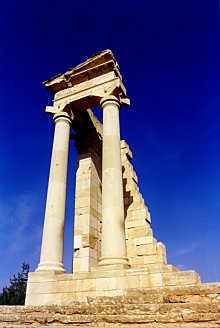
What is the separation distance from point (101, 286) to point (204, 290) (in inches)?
192

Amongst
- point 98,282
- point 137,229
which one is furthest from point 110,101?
point 98,282

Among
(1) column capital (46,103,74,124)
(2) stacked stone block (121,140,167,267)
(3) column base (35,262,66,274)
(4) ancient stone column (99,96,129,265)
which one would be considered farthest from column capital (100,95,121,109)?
(3) column base (35,262,66,274)

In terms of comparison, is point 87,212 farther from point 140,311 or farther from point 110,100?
point 140,311

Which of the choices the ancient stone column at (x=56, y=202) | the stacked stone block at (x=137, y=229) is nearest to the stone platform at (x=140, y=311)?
the ancient stone column at (x=56, y=202)

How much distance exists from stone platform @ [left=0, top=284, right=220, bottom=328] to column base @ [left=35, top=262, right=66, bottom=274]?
11.8 feet

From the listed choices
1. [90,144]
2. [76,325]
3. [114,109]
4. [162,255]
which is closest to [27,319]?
[76,325]

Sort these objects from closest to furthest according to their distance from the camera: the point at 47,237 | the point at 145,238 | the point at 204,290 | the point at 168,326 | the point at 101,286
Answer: the point at 168,326 → the point at 204,290 → the point at 101,286 → the point at 47,237 → the point at 145,238

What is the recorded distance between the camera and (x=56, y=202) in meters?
14.8

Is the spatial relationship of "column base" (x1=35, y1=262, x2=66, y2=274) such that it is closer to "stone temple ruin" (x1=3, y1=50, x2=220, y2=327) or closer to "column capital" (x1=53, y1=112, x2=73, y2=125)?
"stone temple ruin" (x1=3, y1=50, x2=220, y2=327)

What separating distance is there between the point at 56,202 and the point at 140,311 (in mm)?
8706

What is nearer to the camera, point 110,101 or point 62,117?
point 110,101

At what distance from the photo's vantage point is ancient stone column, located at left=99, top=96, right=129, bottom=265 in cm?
1230

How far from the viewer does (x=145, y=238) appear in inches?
656

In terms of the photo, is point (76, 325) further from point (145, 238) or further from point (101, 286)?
point (145, 238)
